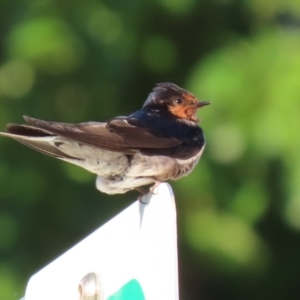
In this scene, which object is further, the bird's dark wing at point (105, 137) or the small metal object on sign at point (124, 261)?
the bird's dark wing at point (105, 137)

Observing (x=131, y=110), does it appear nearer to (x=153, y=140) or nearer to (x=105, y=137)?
(x=153, y=140)

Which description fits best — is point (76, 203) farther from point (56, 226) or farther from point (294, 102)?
point (294, 102)

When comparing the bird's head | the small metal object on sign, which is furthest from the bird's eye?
the small metal object on sign

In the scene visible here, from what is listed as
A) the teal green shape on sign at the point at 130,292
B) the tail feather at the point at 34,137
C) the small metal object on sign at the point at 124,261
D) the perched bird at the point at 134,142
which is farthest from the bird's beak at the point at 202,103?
the teal green shape on sign at the point at 130,292

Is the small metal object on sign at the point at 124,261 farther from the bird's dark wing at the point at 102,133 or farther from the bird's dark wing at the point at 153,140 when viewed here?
the bird's dark wing at the point at 153,140

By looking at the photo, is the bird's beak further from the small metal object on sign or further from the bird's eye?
the small metal object on sign

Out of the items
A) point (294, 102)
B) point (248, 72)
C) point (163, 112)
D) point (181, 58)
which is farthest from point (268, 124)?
point (181, 58)

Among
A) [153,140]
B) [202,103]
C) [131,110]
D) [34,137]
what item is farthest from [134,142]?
[131,110]
